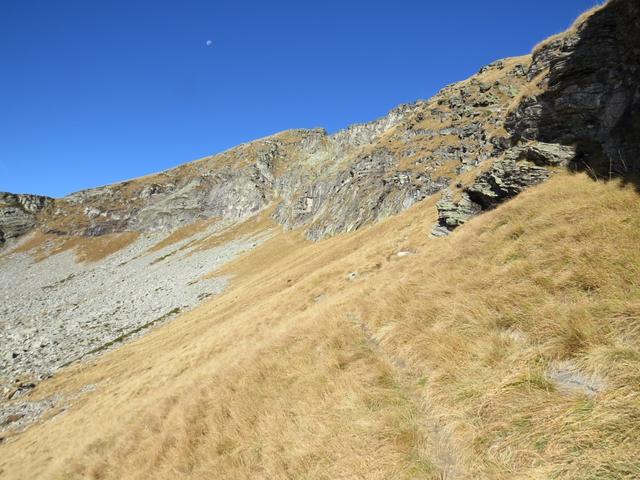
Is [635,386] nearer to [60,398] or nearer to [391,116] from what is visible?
[60,398]

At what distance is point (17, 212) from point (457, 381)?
691 feet

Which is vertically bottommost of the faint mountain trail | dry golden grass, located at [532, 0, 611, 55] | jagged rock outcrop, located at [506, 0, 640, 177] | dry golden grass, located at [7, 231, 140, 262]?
the faint mountain trail

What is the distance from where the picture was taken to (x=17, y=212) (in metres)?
160

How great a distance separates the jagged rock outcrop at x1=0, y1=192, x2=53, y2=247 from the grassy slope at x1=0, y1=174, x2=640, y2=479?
187 meters

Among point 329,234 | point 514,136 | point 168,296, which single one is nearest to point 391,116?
point 329,234

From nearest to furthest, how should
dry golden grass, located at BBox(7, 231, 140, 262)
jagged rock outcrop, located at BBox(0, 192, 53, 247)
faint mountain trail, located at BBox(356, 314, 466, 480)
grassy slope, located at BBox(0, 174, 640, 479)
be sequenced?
grassy slope, located at BBox(0, 174, 640, 479), faint mountain trail, located at BBox(356, 314, 466, 480), dry golden grass, located at BBox(7, 231, 140, 262), jagged rock outcrop, located at BBox(0, 192, 53, 247)

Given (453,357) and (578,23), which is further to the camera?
(578,23)

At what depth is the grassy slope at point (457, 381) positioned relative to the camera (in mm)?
4168

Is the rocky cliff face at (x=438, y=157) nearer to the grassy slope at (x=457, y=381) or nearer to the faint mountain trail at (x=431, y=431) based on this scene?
the grassy slope at (x=457, y=381)

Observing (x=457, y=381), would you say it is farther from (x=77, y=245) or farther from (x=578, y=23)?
(x=77, y=245)

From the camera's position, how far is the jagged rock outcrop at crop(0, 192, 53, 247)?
150875mm

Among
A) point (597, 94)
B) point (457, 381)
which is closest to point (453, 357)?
point (457, 381)

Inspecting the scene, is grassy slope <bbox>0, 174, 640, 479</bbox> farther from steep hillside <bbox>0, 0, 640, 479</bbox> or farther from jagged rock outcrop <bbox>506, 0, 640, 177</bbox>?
jagged rock outcrop <bbox>506, 0, 640, 177</bbox>

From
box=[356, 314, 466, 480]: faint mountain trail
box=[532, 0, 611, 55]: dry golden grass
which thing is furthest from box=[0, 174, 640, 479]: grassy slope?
box=[532, 0, 611, 55]: dry golden grass
